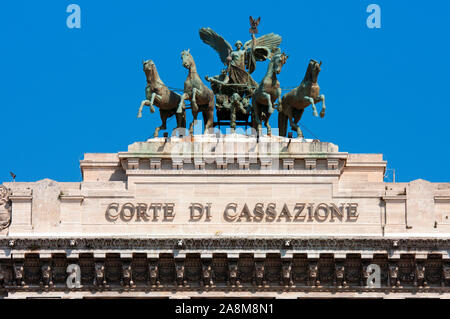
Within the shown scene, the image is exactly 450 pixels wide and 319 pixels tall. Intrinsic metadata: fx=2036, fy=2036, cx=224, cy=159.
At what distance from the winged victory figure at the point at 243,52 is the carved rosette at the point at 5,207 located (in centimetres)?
1232

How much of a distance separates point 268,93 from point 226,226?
6084 mm

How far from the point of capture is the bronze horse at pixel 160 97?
78475 millimetres

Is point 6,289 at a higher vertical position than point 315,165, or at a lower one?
lower

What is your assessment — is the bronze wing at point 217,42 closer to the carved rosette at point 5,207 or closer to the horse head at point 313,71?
the horse head at point 313,71

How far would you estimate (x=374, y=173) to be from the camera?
78.1 meters

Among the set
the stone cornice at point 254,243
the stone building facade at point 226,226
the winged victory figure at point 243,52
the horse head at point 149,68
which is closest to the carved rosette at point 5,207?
the stone building facade at point 226,226

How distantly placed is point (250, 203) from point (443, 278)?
780cm

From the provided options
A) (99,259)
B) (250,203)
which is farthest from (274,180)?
(99,259)

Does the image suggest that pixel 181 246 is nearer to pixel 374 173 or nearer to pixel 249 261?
pixel 249 261

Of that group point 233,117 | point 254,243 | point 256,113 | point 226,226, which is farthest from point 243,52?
point 254,243

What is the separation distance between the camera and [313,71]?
254 ft

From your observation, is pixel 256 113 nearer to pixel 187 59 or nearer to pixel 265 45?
pixel 187 59

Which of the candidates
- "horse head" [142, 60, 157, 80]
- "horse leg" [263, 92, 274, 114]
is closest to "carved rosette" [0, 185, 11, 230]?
"horse head" [142, 60, 157, 80]

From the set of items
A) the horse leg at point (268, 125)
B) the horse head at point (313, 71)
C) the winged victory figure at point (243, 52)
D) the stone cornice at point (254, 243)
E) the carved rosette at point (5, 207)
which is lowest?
the stone cornice at point (254, 243)
